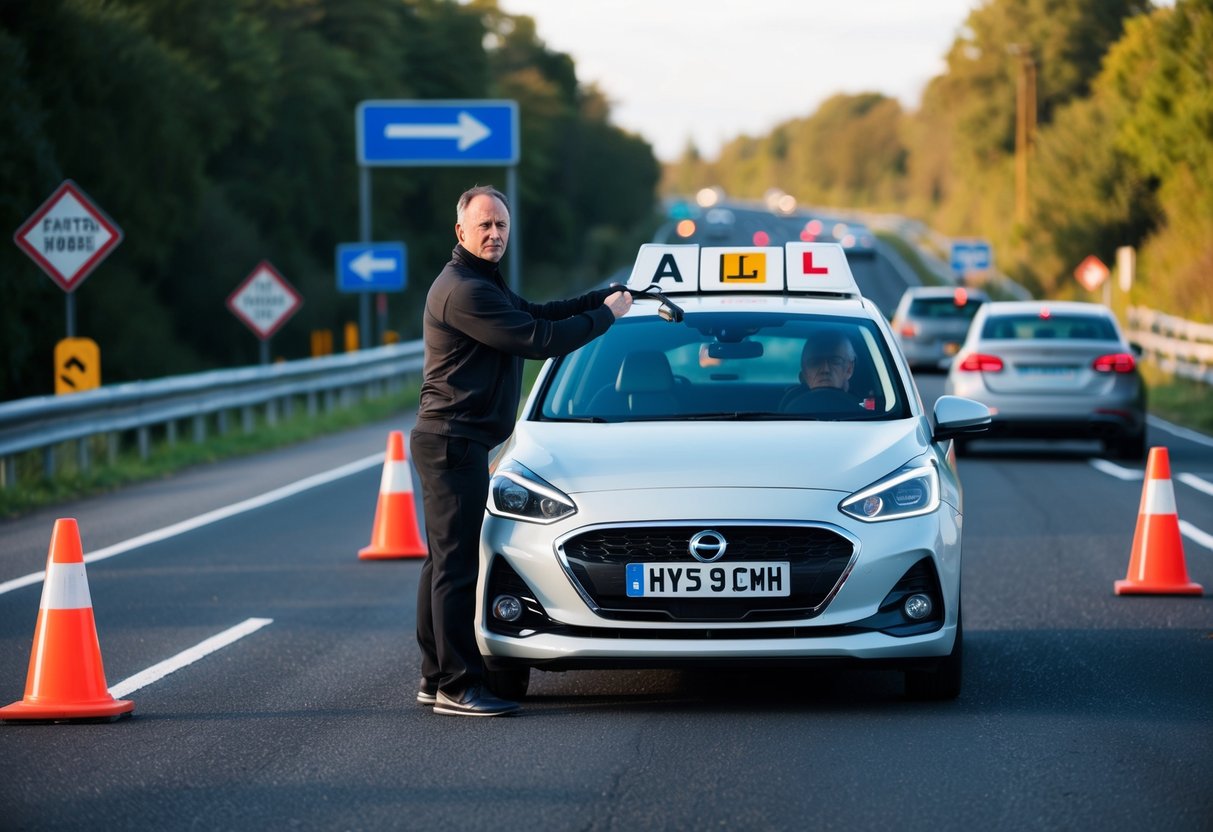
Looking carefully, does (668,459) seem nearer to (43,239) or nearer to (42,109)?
(43,239)

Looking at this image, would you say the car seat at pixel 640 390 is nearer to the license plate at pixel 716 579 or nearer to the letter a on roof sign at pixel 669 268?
the letter a on roof sign at pixel 669 268

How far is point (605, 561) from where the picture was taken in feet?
24.2

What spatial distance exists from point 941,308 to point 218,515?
2123 cm

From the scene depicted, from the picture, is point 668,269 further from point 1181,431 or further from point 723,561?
point 1181,431

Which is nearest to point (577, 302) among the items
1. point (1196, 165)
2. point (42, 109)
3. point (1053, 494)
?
point (1053, 494)

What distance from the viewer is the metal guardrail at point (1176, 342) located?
32469 mm

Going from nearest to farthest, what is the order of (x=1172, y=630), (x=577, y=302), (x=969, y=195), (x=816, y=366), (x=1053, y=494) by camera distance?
(x=577, y=302), (x=816, y=366), (x=1172, y=630), (x=1053, y=494), (x=969, y=195)

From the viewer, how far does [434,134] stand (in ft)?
119

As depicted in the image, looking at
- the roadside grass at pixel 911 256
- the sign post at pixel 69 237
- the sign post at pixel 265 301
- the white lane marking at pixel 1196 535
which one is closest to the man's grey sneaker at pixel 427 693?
the white lane marking at pixel 1196 535

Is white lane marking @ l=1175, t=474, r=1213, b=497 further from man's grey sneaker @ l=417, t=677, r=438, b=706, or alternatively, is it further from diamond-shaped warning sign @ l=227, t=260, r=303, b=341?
diamond-shaped warning sign @ l=227, t=260, r=303, b=341

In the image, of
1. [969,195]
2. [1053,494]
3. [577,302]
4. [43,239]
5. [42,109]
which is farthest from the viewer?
[969,195]

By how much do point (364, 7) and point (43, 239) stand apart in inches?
1955

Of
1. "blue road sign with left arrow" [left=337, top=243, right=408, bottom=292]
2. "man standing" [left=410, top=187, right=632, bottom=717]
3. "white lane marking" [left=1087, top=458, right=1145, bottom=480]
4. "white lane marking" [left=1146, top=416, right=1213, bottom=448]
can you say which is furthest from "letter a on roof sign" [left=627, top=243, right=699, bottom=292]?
"blue road sign with left arrow" [left=337, top=243, right=408, bottom=292]

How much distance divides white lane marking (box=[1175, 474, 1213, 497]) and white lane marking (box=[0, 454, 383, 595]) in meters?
7.62
